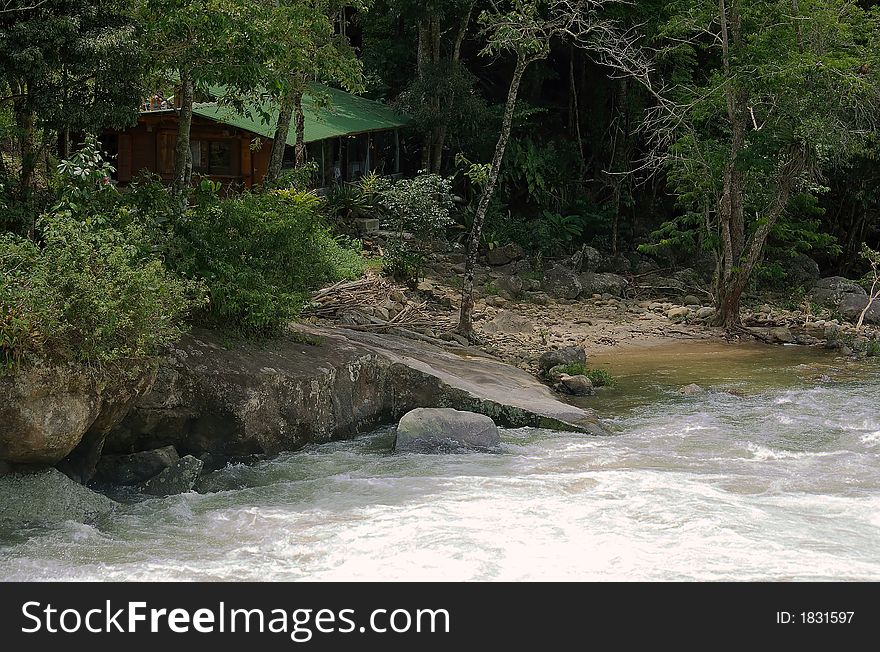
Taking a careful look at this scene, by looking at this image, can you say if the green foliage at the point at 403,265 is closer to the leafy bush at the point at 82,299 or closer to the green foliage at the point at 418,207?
the green foliage at the point at 418,207

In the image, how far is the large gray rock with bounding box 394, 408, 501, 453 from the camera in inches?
432

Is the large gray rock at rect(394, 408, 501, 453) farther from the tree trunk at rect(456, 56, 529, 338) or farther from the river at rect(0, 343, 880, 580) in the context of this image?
the tree trunk at rect(456, 56, 529, 338)

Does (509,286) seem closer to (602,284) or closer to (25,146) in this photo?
(602,284)

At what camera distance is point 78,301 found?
8.41m

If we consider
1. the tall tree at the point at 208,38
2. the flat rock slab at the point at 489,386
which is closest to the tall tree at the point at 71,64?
the tall tree at the point at 208,38

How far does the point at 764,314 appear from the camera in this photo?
1991cm

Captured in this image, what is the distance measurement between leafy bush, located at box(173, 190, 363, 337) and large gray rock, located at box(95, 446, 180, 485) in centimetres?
188

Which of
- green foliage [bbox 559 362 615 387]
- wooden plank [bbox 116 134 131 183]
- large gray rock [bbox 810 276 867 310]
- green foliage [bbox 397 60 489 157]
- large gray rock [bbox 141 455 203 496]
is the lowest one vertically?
large gray rock [bbox 141 455 203 496]

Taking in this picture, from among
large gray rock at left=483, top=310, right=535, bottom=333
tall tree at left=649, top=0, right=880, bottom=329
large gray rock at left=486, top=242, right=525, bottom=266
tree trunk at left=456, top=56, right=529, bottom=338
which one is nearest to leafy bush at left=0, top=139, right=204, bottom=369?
tree trunk at left=456, top=56, right=529, bottom=338

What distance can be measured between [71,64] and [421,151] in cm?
1673

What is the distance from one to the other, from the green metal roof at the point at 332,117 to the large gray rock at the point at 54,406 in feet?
35.1
